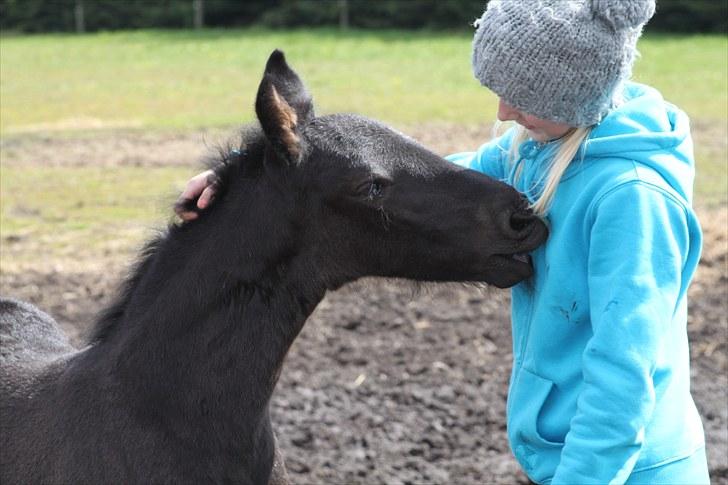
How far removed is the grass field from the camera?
1098 centimetres

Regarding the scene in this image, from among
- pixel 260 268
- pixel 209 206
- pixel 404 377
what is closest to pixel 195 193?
pixel 209 206

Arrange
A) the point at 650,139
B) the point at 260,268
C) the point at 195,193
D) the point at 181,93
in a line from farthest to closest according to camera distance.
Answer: the point at 181,93 → the point at 195,193 → the point at 260,268 → the point at 650,139

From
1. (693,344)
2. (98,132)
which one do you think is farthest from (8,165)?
(693,344)

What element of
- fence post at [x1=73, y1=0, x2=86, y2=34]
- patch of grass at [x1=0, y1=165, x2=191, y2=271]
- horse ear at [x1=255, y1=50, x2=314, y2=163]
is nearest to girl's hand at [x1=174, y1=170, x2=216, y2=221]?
horse ear at [x1=255, y1=50, x2=314, y2=163]

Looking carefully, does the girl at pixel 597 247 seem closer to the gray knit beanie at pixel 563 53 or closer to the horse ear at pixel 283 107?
the gray knit beanie at pixel 563 53

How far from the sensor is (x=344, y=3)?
111 ft

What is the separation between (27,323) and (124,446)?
1.11 meters

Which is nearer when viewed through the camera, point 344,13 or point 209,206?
point 209,206

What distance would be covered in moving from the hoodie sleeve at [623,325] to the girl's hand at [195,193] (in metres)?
1.18

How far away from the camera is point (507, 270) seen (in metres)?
3.31

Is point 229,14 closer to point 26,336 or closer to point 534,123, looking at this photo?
point 26,336

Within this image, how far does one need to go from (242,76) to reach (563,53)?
20.1m

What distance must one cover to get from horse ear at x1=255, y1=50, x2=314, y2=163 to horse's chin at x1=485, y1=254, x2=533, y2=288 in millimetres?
658

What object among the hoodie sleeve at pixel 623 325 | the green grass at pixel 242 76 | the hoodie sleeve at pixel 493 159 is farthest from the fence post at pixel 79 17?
the hoodie sleeve at pixel 623 325
